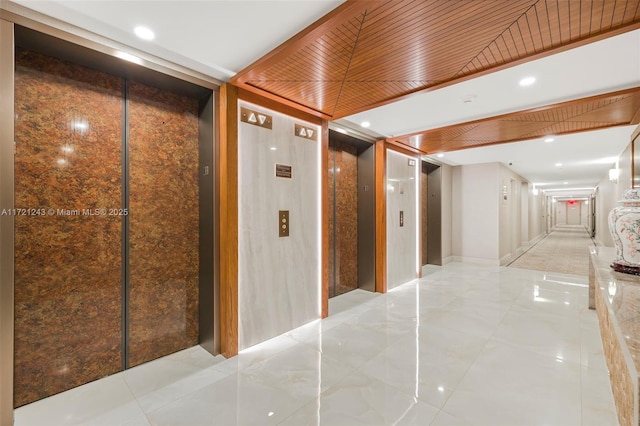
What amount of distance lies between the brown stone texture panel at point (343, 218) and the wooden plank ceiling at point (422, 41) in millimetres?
2201

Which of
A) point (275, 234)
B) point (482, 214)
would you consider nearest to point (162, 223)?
point (275, 234)

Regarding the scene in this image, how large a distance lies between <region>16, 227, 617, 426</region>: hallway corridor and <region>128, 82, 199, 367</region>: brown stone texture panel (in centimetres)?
32

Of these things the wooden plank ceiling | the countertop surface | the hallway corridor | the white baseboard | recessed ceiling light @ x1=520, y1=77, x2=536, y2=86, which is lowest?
the hallway corridor

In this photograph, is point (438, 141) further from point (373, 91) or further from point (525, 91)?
point (373, 91)

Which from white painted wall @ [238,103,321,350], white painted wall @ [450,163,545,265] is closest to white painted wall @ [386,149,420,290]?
white painted wall @ [238,103,321,350]

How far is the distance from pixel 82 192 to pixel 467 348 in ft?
14.1

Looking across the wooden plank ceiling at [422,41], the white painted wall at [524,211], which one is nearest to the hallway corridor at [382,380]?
the wooden plank ceiling at [422,41]

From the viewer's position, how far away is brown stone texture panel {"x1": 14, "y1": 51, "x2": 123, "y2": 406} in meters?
2.29

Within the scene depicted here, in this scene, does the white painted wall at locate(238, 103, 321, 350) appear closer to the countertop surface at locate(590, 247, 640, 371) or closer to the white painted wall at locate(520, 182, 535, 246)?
the countertop surface at locate(590, 247, 640, 371)

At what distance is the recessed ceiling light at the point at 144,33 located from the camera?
2261mm

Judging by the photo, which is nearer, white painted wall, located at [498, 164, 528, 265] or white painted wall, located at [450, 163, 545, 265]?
white painted wall, located at [450, 163, 545, 265]

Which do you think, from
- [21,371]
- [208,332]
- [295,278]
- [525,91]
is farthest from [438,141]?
[21,371]

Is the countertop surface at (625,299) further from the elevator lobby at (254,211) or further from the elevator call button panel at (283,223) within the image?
the elevator call button panel at (283,223)

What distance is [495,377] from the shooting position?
2.64m
